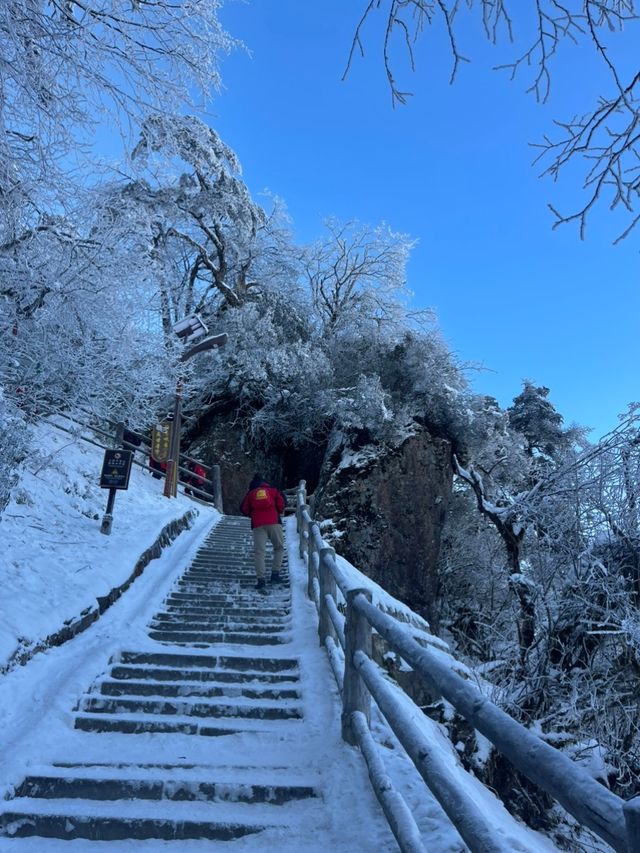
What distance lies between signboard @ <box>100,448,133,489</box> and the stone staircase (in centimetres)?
374

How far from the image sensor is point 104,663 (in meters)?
5.15

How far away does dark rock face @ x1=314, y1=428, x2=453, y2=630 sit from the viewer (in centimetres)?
Result: 1585

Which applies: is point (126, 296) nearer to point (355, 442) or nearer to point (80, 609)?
point (80, 609)

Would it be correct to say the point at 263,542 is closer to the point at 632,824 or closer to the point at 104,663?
the point at 104,663

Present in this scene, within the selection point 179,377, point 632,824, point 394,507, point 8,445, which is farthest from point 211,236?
point 632,824

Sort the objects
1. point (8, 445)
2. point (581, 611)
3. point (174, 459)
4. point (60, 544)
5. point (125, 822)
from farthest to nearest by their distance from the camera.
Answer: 1. point (174, 459)
2. point (581, 611)
3. point (60, 544)
4. point (8, 445)
5. point (125, 822)

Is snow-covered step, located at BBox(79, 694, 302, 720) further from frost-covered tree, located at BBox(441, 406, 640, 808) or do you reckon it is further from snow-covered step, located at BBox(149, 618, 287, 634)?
frost-covered tree, located at BBox(441, 406, 640, 808)

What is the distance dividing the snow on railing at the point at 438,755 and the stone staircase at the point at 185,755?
1.76 feet

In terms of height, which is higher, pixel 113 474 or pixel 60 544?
pixel 113 474

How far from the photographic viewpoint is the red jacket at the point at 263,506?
8797mm

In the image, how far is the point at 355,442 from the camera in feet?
60.2

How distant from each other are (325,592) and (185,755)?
2155 mm

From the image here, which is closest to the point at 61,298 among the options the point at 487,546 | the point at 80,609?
the point at 80,609

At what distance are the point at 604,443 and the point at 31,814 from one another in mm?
9340
